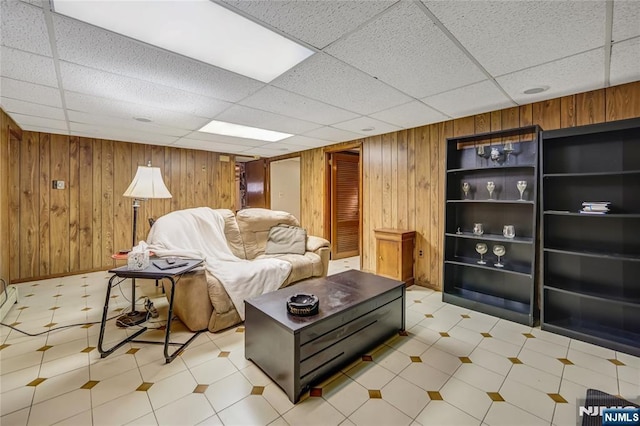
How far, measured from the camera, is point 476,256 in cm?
350

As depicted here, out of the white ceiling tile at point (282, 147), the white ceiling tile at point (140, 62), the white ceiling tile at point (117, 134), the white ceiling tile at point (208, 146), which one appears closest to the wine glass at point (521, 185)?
the white ceiling tile at point (140, 62)

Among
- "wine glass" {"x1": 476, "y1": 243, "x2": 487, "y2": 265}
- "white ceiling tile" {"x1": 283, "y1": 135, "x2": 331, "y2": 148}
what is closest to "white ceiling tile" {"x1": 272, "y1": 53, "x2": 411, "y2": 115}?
"white ceiling tile" {"x1": 283, "y1": 135, "x2": 331, "y2": 148}

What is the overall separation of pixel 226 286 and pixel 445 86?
276 centimetres

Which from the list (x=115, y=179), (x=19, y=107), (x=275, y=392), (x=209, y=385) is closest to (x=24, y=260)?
(x=115, y=179)

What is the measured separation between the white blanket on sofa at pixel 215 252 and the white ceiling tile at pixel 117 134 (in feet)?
5.86

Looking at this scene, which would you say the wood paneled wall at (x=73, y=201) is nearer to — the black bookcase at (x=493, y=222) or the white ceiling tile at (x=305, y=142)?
the white ceiling tile at (x=305, y=142)

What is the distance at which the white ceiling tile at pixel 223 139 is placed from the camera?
14.4ft

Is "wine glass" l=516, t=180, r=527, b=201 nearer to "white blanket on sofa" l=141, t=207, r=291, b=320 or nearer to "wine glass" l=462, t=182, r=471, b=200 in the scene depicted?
"wine glass" l=462, t=182, r=471, b=200

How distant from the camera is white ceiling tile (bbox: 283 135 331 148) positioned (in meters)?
4.64

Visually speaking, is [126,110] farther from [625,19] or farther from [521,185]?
[521,185]

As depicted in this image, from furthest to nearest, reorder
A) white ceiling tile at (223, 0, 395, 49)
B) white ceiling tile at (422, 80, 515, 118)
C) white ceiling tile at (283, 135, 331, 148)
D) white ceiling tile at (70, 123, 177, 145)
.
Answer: white ceiling tile at (283, 135, 331, 148), white ceiling tile at (70, 123, 177, 145), white ceiling tile at (422, 80, 515, 118), white ceiling tile at (223, 0, 395, 49)

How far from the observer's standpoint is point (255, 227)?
396 cm

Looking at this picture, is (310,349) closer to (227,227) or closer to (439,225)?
(227,227)

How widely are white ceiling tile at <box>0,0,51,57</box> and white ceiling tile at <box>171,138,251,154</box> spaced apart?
2.90 meters
